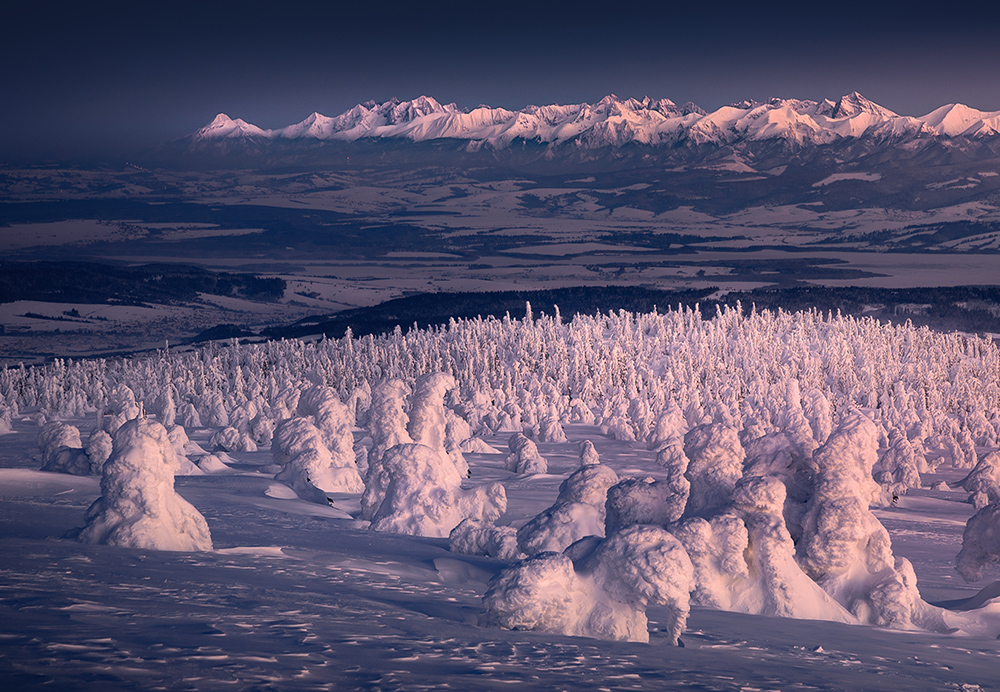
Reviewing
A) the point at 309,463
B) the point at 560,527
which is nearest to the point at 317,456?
the point at 309,463

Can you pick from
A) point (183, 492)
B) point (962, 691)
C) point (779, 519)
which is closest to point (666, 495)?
point (779, 519)

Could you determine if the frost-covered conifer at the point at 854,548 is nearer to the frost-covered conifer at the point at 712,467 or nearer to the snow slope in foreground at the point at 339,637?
the snow slope in foreground at the point at 339,637

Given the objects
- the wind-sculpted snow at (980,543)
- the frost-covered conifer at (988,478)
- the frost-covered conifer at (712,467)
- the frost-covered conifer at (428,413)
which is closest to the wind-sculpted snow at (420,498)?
the frost-covered conifer at (712,467)

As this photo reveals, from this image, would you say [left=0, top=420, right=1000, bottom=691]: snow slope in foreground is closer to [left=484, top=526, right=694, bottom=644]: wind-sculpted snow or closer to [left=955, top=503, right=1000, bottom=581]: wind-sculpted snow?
[left=484, top=526, right=694, bottom=644]: wind-sculpted snow

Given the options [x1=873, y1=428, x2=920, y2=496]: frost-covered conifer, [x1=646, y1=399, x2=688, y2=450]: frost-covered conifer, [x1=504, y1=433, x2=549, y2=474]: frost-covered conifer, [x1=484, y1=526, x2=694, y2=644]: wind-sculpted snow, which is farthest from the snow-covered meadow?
[x1=646, y1=399, x2=688, y2=450]: frost-covered conifer

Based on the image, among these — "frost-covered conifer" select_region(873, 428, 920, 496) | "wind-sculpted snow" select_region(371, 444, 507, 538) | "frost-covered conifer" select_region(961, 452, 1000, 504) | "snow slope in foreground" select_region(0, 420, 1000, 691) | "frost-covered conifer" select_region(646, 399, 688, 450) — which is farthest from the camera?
"frost-covered conifer" select_region(646, 399, 688, 450)

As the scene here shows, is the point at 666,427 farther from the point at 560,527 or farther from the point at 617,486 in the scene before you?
the point at 560,527
